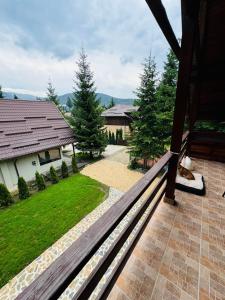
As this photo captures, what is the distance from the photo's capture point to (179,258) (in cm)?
182

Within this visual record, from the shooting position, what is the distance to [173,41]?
70.3 inches

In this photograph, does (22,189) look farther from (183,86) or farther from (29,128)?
(183,86)

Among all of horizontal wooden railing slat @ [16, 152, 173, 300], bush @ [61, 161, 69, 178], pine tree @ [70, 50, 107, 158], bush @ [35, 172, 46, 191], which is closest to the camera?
horizontal wooden railing slat @ [16, 152, 173, 300]

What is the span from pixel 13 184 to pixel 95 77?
8511 millimetres

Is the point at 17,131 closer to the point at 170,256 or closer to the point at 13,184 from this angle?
the point at 13,184

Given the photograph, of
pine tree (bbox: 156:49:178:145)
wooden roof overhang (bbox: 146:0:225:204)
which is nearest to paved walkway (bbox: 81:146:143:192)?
pine tree (bbox: 156:49:178:145)

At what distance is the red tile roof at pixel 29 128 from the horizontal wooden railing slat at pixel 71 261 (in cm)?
796

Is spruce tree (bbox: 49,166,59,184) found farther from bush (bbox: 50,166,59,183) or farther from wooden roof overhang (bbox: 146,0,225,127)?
wooden roof overhang (bbox: 146,0,225,127)

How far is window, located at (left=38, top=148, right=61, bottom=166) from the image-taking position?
9152 mm

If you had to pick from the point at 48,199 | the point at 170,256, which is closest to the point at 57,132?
the point at 48,199

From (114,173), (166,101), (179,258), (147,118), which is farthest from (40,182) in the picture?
(166,101)

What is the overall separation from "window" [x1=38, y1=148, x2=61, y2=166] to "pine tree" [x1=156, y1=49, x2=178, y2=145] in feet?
22.7

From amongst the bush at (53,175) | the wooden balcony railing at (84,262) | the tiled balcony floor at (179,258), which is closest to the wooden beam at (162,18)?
the wooden balcony railing at (84,262)

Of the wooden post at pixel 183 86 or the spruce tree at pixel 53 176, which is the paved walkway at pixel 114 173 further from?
the wooden post at pixel 183 86
